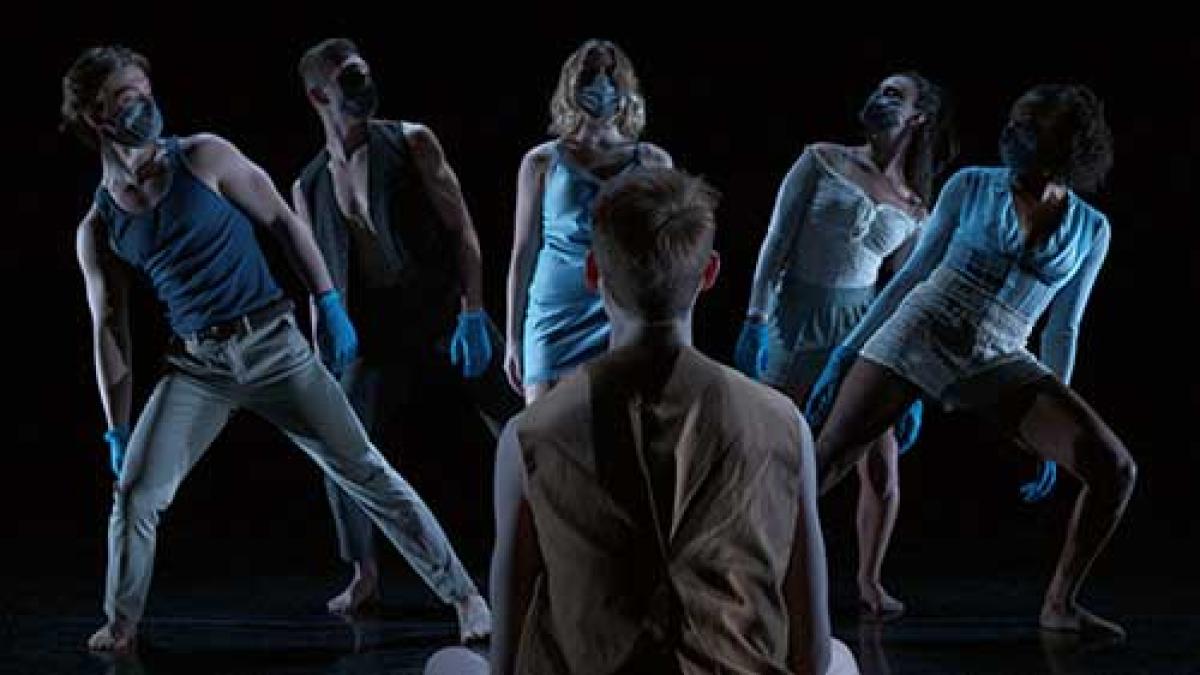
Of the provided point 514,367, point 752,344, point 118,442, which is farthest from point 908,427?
point 118,442

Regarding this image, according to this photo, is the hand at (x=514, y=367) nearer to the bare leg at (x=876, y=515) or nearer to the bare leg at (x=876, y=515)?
the bare leg at (x=876, y=515)

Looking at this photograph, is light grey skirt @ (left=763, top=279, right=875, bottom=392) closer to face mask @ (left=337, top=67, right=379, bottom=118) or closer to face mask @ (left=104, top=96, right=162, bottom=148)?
face mask @ (left=337, top=67, right=379, bottom=118)

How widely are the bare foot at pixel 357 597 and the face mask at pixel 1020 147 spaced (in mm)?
1867

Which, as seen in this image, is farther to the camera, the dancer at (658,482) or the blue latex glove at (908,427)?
the blue latex glove at (908,427)

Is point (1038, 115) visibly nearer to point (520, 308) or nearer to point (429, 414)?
point (520, 308)

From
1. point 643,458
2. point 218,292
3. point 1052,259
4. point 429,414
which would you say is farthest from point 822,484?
point 429,414

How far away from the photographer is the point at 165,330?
7.72 metres

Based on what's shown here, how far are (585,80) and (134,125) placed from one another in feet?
3.36

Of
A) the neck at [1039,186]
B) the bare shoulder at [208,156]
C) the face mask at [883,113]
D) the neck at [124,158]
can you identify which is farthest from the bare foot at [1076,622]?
the neck at [124,158]

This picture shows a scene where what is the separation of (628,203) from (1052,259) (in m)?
2.52

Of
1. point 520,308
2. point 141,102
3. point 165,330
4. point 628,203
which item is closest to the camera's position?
point 628,203

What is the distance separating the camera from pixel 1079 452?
14.6 ft

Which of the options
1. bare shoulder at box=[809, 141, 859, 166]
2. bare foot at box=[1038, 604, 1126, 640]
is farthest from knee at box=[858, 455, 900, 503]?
bare shoulder at box=[809, 141, 859, 166]

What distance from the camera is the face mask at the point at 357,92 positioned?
5008 mm
